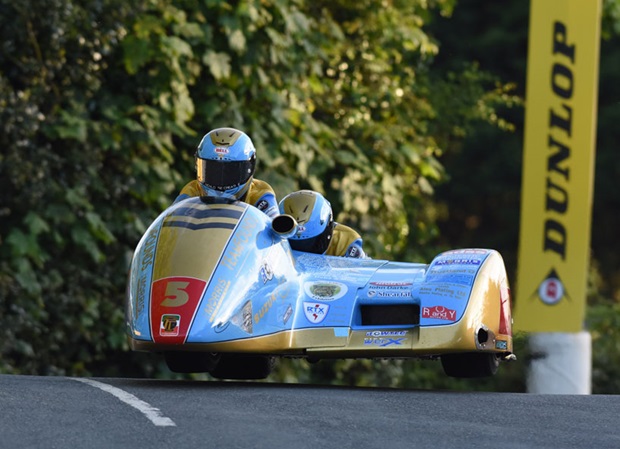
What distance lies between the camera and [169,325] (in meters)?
11.9

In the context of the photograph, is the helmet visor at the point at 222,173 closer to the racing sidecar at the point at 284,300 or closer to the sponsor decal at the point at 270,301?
the racing sidecar at the point at 284,300

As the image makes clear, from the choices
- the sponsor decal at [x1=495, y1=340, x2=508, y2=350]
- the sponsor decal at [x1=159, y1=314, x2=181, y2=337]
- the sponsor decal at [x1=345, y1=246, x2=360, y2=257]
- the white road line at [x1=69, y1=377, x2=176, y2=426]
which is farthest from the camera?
the sponsor decal at [x1=345, y1=246, x2=360, y2=257]

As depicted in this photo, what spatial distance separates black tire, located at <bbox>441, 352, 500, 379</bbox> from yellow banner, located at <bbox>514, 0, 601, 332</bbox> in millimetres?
7203

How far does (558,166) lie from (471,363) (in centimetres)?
773

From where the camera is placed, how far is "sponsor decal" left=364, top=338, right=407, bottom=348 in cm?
1265

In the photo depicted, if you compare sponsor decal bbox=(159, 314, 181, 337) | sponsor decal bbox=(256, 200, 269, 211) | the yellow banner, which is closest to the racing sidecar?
sponsor decal bbox=(159, 314, 181, 337)

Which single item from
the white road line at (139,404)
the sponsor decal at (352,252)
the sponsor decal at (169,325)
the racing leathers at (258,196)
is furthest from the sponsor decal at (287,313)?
the sponsor decal at (352,252)

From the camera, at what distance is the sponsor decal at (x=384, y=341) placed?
12648 mm

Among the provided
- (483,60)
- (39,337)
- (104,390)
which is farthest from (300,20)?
(483,60)

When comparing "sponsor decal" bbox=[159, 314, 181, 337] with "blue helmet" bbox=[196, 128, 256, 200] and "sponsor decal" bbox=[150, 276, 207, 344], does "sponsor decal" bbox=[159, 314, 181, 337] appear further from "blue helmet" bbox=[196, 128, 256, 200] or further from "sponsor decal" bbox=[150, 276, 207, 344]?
"blue helmet" bbox=[196, 128, 256, 200]

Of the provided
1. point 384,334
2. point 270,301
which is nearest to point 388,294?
point 384,334

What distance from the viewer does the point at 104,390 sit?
37.9 ft

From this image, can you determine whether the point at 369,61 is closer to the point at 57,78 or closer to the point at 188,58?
the point at 188,58

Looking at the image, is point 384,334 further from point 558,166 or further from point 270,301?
point 558,166
